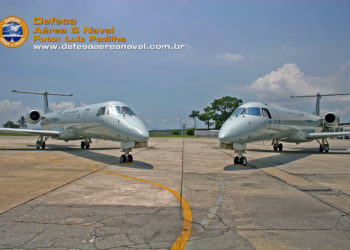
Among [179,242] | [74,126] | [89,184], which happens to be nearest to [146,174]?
[89,184]

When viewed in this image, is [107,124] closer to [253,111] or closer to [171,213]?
[253,111]

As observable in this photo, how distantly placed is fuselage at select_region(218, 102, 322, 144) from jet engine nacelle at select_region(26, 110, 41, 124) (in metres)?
18.4

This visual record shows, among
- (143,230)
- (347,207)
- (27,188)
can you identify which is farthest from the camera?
(27,188)

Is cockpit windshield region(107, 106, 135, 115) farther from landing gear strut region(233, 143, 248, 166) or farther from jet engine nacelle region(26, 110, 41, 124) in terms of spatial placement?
jet engine nacelle region(26, 110, 41, 124)

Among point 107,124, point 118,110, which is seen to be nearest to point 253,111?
point 118,110

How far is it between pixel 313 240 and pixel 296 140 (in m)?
15.3

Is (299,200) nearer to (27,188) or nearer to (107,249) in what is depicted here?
(107,249)

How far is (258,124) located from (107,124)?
6885mm

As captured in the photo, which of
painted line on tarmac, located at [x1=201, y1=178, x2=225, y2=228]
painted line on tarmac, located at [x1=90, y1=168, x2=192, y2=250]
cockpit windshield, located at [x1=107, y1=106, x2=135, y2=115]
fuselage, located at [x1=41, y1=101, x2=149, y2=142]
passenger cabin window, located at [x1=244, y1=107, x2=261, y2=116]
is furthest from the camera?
cockpit windshield, located at [x1=107, y1=106, x2=135, y2=115]

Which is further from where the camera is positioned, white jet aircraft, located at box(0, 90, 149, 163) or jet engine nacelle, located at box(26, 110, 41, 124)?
jet engine nacelle, located at box(26, 110, 41, 124)

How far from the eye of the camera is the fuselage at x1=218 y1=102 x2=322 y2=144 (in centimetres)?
953

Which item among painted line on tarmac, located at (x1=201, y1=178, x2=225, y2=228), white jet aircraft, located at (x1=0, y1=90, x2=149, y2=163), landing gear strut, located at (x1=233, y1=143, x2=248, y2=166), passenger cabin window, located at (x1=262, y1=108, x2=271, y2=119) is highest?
passenger cabin window, located at (x1=262, y1=108, x2=271, y2=119)

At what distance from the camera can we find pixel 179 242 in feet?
10.0

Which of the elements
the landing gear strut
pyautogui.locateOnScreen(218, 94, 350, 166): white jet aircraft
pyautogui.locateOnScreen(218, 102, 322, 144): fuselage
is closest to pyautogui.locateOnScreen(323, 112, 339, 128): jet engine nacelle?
pyautogui.locateOnScreen(218, 94, 350, 166): white jet aircraft
